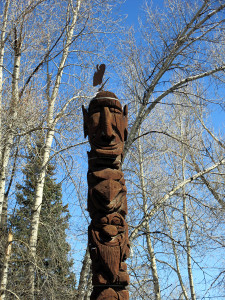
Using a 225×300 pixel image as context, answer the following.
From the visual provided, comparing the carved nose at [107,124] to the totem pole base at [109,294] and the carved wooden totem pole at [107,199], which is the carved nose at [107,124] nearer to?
the carved wooden totem pole at [107,199]

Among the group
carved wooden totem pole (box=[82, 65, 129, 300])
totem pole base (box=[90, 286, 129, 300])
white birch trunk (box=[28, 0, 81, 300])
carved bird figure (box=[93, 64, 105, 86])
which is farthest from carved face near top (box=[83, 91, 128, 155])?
white birch trunk (box=[28, 0, 81, 300])

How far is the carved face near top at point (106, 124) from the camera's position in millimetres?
4805

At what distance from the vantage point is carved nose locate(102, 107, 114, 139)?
4.79 meters

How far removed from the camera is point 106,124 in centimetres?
485

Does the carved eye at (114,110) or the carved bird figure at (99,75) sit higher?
the carved bird figure at (99,75)

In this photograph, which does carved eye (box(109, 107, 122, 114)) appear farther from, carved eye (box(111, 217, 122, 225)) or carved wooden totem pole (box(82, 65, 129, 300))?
carved eye (box(111, 217, 122, 225))

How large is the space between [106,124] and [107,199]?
97 cm

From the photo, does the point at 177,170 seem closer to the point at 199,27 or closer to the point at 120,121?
the point at 199,27

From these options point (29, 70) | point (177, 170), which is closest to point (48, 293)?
point (29, 70)

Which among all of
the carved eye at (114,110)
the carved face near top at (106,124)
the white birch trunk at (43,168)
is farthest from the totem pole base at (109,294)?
the white birch trunk at (43,168)

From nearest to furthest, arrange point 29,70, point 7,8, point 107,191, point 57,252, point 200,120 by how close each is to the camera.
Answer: point 107,191
point 57,252
point 7,8
point 29,70
point 200,120

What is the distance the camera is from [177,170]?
1560cm

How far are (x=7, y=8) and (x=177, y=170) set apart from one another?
9.00m

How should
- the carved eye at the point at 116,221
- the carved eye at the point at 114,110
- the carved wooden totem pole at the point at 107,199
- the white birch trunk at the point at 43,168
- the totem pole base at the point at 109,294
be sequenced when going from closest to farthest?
the totem pole base at the point at 109,294, the carved wooden totem pole at the point at 107,199, the carved eye at the point at 116,221, the carved eye at the point at 114,110, the white birch trunk at the point at 43,168
